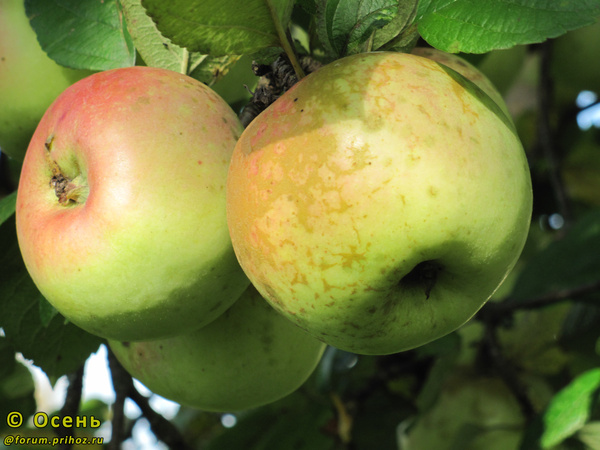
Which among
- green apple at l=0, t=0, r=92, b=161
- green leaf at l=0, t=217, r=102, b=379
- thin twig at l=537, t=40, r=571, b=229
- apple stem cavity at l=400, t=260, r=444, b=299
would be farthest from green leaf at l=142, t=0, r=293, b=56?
thin twig at l=537, t=40, r=571, b=229

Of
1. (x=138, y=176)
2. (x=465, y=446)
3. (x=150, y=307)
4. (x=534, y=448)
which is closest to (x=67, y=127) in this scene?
(x=138, y=176)

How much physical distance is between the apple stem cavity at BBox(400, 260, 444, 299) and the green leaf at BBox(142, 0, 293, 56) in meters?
0.34

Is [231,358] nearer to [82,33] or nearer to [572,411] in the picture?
[82,33]

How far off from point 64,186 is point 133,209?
15cm

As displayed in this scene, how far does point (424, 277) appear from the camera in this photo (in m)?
0.77

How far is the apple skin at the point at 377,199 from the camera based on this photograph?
2.16ft

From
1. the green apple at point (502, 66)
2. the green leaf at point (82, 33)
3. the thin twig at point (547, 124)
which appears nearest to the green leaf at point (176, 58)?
the green leaf at point (82, 33)

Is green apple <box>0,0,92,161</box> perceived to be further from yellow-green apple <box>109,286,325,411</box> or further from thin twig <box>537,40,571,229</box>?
thin twig <box>537,40,571,229</box>

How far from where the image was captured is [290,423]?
1812 mm

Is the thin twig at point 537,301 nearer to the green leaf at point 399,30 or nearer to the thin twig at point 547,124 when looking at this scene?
the thin twig at point 547,124

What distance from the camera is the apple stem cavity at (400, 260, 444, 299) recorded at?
0.76 metres

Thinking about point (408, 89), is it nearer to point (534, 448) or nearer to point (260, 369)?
point (260, 369)

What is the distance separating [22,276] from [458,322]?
0.81 meters

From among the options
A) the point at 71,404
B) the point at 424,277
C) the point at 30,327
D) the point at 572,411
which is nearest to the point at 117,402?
the point at 71,404
